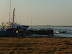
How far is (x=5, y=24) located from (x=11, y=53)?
39.0 metres

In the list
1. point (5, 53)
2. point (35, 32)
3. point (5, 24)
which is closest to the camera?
Result: point (5, 53)

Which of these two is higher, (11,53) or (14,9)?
(14,9)

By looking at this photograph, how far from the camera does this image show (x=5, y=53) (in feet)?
35.8

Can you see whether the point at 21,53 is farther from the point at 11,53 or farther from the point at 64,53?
the point at 64,53

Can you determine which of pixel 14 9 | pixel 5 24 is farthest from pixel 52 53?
pixel 5 24

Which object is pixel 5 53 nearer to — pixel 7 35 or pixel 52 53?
pixel 52 53

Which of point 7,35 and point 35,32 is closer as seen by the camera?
point 7,35


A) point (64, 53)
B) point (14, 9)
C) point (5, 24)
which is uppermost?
point (14, 9)

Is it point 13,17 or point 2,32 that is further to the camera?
point 13,17

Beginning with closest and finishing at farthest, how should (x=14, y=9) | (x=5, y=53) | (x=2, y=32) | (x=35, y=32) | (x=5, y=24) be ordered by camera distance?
1. (x=5, y=53)
2. (x=2, y=32)
3. (x=14, y=9)
4. (x=5, y=24)
5. (x=35, y=32)

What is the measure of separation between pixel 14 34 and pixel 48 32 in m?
25.4

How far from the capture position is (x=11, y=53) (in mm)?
11031

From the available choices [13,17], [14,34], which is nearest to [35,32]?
[13,17]

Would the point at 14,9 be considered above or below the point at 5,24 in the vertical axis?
above
